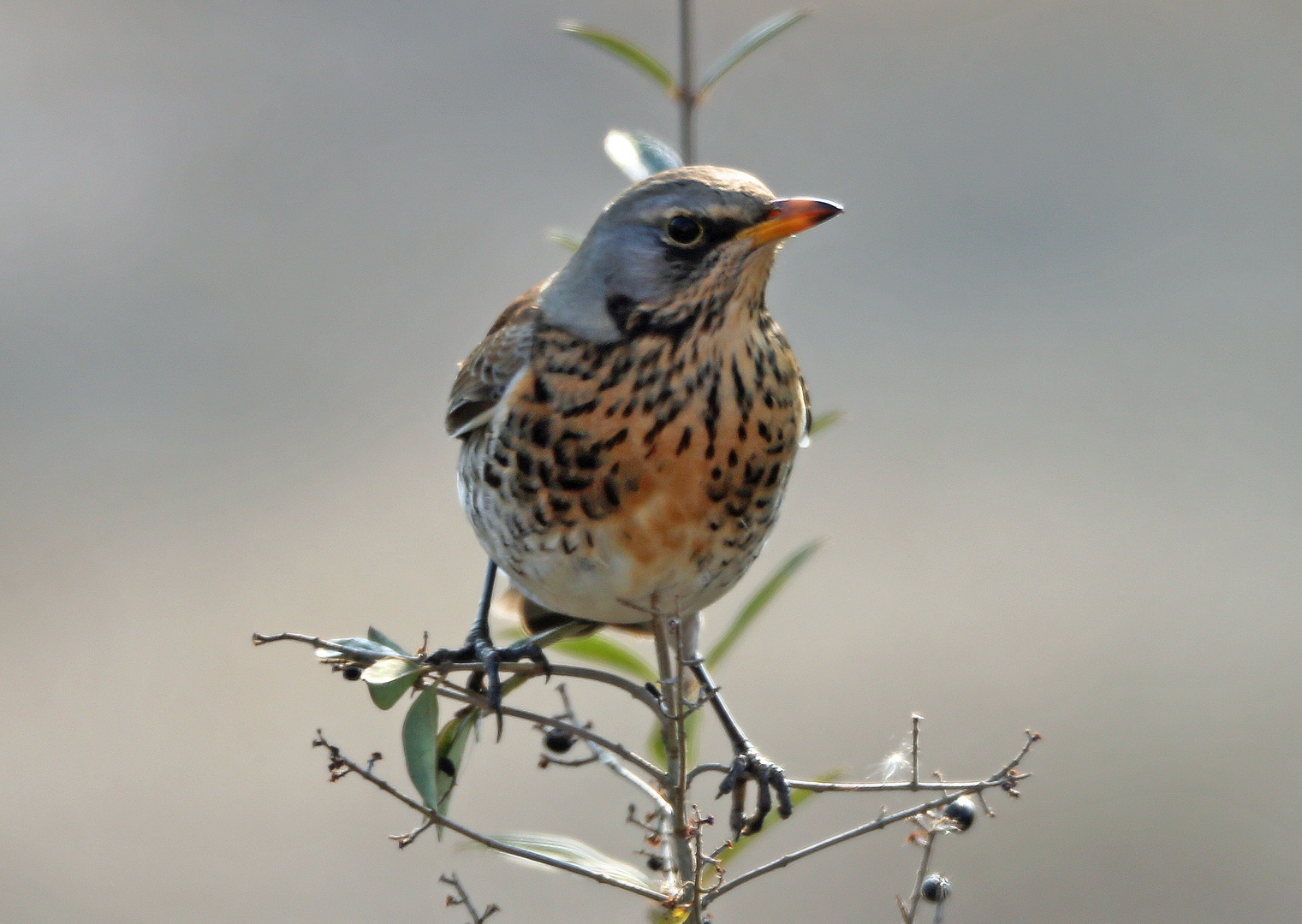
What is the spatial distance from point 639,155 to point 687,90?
211mm

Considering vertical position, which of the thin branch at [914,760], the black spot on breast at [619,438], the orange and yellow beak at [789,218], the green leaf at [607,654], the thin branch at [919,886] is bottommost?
the thin branch at [919,886]

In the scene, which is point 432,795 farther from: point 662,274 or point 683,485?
point 662,274

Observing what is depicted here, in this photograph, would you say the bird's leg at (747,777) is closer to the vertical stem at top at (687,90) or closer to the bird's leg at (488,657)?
the bird's leg at (488,657)

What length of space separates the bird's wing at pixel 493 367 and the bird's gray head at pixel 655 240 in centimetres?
10

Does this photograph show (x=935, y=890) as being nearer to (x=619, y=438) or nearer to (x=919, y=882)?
(x=919, y=882)

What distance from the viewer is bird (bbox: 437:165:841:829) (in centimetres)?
203

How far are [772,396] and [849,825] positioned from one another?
10.1ft

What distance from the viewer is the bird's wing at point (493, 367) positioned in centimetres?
225

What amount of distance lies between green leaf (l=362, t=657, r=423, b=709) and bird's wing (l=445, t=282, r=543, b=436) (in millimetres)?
718

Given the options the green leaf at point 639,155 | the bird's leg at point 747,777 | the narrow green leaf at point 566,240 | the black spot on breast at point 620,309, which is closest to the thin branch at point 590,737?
the bird's leg at point 747,777

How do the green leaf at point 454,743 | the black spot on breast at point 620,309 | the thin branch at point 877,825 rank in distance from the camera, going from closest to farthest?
the thin branch at point 877,825
the green leaf at point 454,743
the black spot on breast at point 620,309

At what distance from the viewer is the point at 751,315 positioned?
2.12 meters

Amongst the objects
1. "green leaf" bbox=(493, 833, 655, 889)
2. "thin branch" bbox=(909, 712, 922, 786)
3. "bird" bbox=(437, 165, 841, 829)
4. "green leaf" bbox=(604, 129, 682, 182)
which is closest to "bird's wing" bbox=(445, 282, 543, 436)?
"bird" bbox=(437, 165, 841, 829)

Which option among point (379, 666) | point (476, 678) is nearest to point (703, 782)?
point (476, 678)
